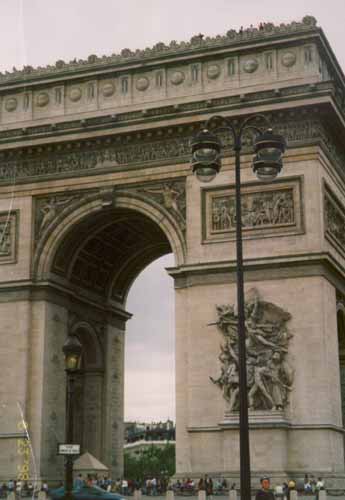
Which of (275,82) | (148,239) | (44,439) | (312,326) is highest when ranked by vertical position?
(275,82)

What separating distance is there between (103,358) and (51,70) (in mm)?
12526

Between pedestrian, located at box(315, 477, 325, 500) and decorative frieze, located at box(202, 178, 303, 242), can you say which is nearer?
pedestrian, located at box(315, 477, 325, 500)

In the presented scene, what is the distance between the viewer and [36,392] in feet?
117

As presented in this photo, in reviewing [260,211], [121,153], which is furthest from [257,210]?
[121,153]

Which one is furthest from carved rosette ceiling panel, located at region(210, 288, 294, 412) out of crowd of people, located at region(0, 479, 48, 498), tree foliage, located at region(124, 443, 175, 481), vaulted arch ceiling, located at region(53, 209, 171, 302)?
tree foliage, located at region(124, 443, 175, 481)

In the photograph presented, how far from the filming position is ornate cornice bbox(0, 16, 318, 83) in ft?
116

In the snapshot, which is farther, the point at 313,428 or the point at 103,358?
the point at 103,358

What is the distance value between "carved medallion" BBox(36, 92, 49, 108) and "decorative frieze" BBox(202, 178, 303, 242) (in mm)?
8153

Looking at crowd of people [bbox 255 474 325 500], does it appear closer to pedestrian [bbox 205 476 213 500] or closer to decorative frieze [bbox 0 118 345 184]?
pedestrian [bbox 205 476 213 500]

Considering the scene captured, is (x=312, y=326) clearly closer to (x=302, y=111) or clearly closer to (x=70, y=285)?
(x=302, y=111)

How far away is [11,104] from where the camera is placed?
3925 cm

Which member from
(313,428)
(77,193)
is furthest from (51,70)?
(313,428)

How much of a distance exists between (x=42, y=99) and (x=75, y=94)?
1.45 metres

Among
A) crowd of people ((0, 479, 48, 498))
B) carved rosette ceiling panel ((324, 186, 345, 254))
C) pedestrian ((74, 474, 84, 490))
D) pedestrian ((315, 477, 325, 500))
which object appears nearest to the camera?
pedestrian ((74, 474, 84, 490))
